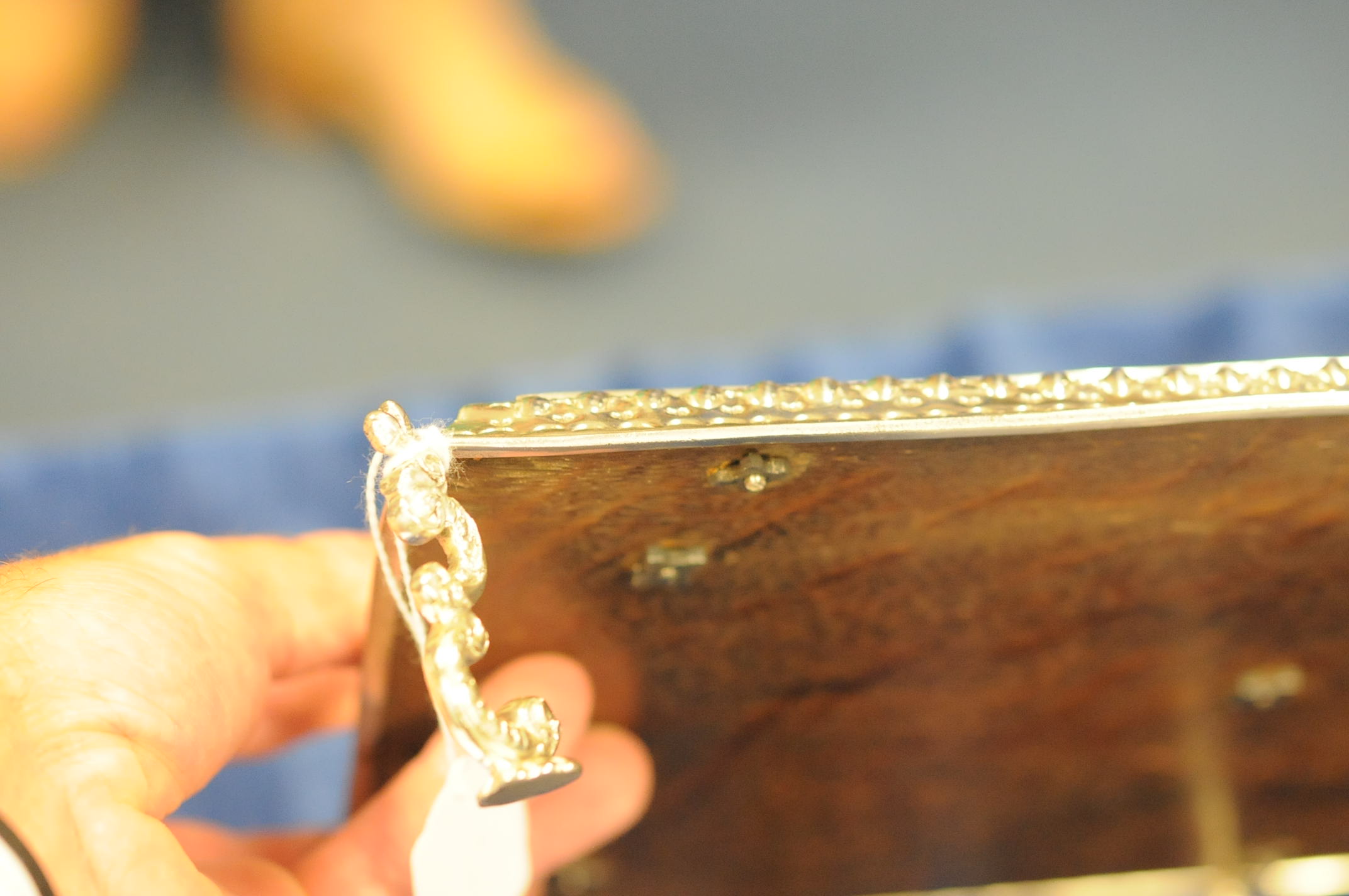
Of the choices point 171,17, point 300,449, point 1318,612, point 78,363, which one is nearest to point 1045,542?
point 1318,612

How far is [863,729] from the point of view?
407 millimetres

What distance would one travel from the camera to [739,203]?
92 centimetres

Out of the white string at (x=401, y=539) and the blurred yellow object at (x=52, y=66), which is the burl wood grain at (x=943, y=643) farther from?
the blurred yellow object at (x=52, y=66)

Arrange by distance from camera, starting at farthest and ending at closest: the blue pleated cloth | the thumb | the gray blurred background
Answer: the gray blurred background < the blue pleated cloth < the thumb

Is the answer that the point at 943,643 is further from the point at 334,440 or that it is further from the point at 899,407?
the point at 334,440

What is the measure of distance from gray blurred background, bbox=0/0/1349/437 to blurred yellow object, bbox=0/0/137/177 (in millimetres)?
27

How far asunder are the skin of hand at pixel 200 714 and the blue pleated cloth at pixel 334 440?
0.14m

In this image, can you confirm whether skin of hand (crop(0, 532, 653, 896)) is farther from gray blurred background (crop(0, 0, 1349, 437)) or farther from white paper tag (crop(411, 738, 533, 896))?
gray blurred background (crop(0, 0, 1349, 437))

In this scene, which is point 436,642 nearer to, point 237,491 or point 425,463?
point 425,463

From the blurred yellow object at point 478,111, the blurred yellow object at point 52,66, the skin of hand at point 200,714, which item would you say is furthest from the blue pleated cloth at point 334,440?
the blurred yellow object at point 52,66

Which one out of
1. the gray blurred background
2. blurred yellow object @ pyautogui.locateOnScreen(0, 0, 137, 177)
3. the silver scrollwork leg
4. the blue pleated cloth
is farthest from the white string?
blurred yellow object @ pyautogui.locateOnScreen(0, 0, 137, 177)

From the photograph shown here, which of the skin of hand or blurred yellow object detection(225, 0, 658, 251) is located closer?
the skin of hand

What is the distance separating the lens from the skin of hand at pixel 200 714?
259 mm

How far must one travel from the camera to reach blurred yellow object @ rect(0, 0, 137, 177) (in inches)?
33.5
